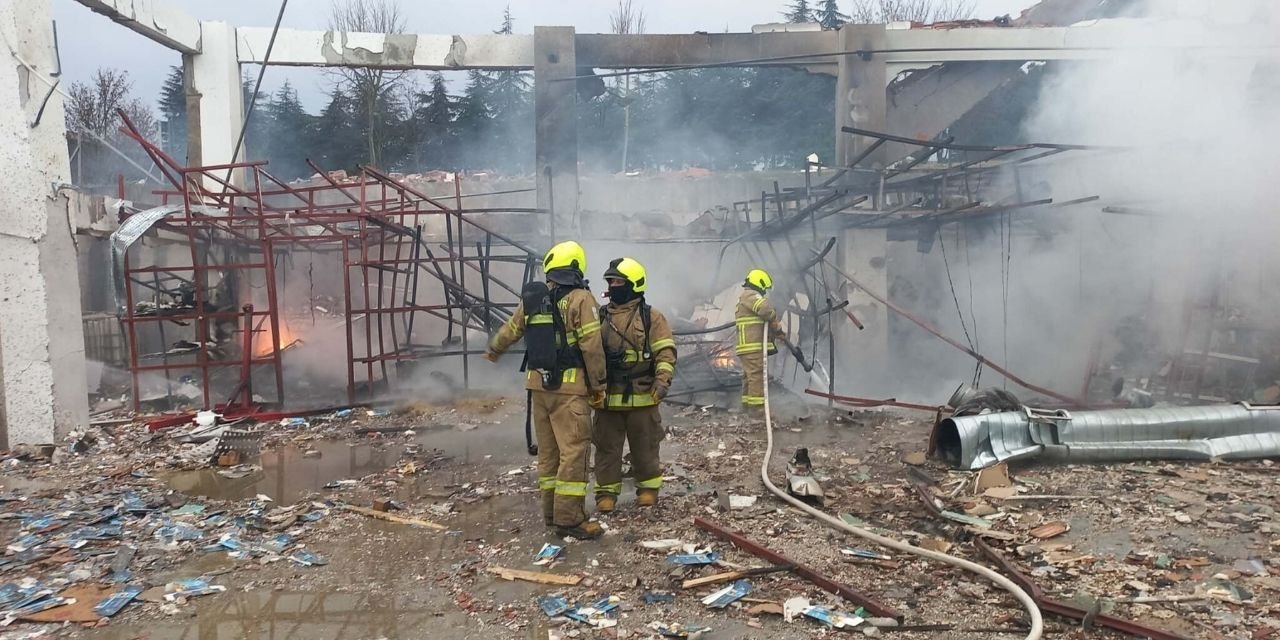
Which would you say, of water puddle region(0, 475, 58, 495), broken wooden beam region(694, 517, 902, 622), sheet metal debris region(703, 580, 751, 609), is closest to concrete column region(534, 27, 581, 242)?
water puddle region(0, 475, 58, 495)

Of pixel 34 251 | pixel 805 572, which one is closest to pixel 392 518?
pixel 805 572

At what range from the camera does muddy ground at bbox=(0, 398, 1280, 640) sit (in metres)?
3.93

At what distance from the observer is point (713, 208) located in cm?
1545

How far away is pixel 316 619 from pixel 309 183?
15.8 meters

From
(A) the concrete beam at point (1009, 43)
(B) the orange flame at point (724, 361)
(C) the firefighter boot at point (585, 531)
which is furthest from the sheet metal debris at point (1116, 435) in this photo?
(A) the concrete beam at point (1009, 43)

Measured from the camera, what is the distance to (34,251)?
7.65 metres

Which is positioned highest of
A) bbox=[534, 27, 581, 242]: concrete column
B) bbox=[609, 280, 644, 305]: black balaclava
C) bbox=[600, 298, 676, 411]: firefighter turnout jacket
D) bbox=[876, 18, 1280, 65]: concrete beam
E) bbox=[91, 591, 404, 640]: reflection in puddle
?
bbox=[876, 18, 1280, 65]: concrete beam

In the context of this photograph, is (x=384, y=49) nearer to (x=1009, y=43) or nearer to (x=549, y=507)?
(x=1009, y=43)

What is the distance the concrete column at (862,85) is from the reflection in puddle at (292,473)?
10.4 metres

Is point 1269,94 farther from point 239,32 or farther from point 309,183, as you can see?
point 309,183

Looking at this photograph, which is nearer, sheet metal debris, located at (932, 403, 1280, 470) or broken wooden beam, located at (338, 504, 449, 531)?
broken wooden beam, located at (338, 504, 449, 531)

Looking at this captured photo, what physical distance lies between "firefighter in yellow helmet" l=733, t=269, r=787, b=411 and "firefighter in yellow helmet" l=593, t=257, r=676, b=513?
3.37m

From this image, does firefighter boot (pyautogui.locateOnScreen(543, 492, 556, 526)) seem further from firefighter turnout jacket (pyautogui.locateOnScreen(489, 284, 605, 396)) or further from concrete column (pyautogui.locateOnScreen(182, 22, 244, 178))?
concrete column (pyautogui.locateOnScreen(182, 22, 244, 178))

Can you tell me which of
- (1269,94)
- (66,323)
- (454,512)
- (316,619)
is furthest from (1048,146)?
(66,323)
